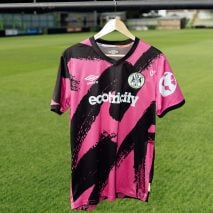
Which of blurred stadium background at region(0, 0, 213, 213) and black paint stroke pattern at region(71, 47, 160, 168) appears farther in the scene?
blurred stadium background at region(0, 0, 213, 213)

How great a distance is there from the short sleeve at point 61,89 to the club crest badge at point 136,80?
39cm

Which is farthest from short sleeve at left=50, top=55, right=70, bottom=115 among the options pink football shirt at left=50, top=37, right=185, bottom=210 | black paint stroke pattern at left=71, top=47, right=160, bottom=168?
black paint stroke pattern at left=71, top=47, right=160, bottom=168

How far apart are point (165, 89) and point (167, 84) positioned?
1.3 inches

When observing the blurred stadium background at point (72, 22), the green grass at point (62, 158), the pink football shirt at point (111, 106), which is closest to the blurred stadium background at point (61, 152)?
the green grass at point (62, 158)

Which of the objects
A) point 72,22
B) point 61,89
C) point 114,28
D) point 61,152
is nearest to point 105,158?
point 61,89

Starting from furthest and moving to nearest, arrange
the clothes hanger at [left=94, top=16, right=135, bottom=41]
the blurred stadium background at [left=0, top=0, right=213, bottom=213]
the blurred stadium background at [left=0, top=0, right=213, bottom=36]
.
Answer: the blurred stadium background at [left=0, top=0, right=213, bottom=36] < the blurred stadium background at [left=0, top=0, right=213, bottom=213] < the clothes hanger at [left=94, top=16, right=135, bottom=41]

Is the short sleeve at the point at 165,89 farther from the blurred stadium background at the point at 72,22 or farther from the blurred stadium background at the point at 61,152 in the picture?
the blurred stadium background at the point at 72,22

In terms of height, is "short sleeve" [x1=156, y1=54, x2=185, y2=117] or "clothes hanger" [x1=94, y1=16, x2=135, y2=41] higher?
"clothes hanger" [x1=94, y1=16, x2=135, y2=41]

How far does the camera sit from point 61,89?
239 centimetres

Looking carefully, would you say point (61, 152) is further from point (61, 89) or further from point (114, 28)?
point (114, 28)

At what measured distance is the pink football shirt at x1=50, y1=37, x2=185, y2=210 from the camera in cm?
233

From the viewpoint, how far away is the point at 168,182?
12.4ft

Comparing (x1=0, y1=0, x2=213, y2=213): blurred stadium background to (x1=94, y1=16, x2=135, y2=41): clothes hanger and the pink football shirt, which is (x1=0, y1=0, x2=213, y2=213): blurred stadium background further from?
the pink football shirt

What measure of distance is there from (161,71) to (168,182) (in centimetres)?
176
